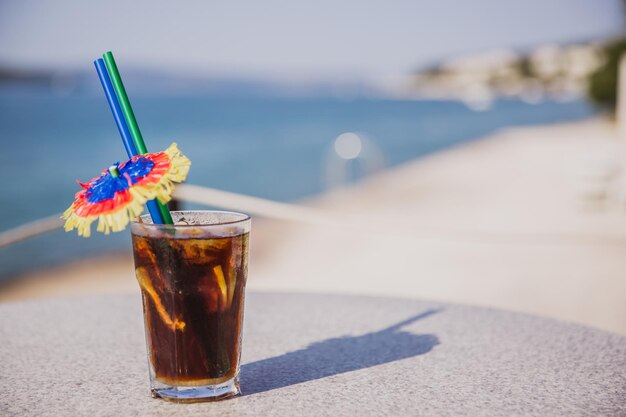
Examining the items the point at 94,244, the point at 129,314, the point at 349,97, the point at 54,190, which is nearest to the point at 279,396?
the point at 129,314

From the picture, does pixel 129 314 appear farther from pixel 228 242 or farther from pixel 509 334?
pixel 509 334

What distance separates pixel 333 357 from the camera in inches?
47.5

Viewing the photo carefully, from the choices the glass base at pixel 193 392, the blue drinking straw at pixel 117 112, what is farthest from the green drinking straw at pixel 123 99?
the glass base at pixel 193 392

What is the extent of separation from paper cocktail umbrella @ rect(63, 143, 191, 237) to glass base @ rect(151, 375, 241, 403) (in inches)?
9.8

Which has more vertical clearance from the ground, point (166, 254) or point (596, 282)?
point (166, 254)

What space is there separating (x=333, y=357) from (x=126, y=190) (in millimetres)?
485

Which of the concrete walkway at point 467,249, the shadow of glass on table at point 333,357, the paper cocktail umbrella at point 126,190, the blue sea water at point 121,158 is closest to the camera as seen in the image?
the paper cocktail umbrella at point 126,190

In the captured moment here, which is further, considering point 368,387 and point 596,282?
point 596,282

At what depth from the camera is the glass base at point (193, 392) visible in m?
Result: 1.00

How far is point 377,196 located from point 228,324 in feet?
50.0

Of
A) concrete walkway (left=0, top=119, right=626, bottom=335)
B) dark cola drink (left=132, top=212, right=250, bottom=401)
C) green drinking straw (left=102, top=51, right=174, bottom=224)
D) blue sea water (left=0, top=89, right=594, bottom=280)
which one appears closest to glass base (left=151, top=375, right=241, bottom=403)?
dark cola drink (left=132, top=212, right=250, bottom=401)

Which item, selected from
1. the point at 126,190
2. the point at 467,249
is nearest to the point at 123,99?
the point at 126,190

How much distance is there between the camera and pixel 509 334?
1348 mm

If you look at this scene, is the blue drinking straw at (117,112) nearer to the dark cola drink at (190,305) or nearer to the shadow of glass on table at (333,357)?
the dark cola drink at (190,305)
